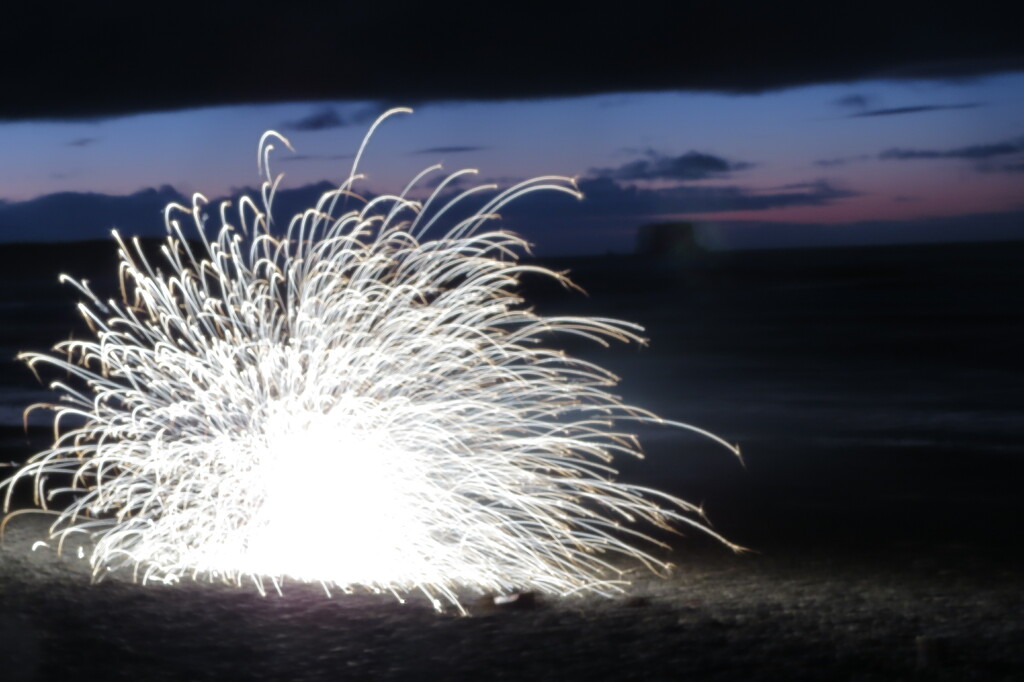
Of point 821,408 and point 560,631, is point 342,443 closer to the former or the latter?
point 560,631

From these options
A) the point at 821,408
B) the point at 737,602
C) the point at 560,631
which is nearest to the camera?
the point at 560,631

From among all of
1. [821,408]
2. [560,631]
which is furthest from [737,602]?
[821,408]

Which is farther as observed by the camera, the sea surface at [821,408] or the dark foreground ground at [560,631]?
the sea surface at [821,408]

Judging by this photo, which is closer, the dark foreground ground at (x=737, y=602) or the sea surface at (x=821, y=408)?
the dark foreground ground at (x=737, y=602)

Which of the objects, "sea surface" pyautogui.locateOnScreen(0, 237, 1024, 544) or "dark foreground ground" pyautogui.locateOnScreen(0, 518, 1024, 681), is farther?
"sea surface" pyautogui.locateOnScreen(0, 237, 1024, 544)

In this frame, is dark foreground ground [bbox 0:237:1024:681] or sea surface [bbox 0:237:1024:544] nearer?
dark foreground ground [bbox 0:237:1024:681]

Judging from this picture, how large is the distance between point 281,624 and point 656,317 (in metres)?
31.9

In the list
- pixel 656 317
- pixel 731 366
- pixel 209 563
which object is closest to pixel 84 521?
pixel 209 563

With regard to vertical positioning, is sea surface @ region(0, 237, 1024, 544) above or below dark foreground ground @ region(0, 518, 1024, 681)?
above

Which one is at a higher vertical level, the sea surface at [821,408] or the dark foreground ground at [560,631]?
the sea surface at [821,408]

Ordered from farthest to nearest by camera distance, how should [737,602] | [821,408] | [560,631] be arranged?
[821,408]
[737,602]
[560,631]

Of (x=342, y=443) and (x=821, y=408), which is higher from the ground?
(x=821, y=408)

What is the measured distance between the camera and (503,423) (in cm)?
851

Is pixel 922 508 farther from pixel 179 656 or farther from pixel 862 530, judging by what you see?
pixel 179 656
